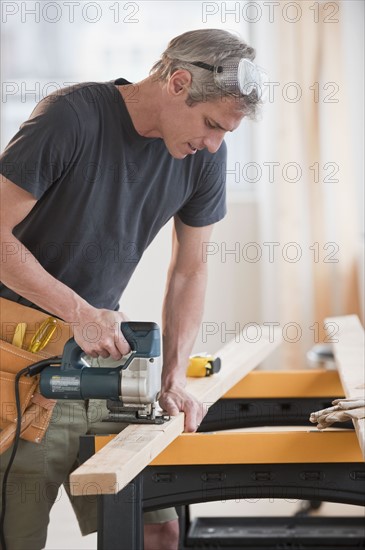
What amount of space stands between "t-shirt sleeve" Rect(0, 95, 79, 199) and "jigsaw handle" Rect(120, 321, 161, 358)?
0.36 m

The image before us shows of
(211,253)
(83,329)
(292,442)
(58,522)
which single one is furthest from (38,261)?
(211,253)

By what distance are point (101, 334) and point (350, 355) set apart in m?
1.04

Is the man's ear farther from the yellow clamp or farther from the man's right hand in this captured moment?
the yellow clamp

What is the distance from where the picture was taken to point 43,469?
204 centimetres

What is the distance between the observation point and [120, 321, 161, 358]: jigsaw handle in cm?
174

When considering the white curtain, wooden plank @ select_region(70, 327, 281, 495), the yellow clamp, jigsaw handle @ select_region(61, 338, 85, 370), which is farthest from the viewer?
the white curtain

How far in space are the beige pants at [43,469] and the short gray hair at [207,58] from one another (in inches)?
29.4

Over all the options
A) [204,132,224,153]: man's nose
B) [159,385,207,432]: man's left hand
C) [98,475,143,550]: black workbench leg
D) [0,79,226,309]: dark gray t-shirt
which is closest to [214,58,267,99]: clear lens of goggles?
[204,132,224,153]: man's nose

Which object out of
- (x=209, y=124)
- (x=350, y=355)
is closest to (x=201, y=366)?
(x=350, y=355)

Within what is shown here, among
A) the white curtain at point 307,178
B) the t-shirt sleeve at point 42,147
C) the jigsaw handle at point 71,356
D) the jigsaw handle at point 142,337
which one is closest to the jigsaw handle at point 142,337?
the jigsaw handle at point 142,337

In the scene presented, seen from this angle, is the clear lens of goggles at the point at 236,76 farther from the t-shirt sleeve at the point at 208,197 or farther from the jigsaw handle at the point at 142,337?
the jigsaw handle at the point at 142,337

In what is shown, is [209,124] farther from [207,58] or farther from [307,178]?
[307,178]

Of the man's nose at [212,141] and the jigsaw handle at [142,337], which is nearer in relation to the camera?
the jigsaw handle at [142,337]

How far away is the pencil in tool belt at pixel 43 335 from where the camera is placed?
6.52 feet
